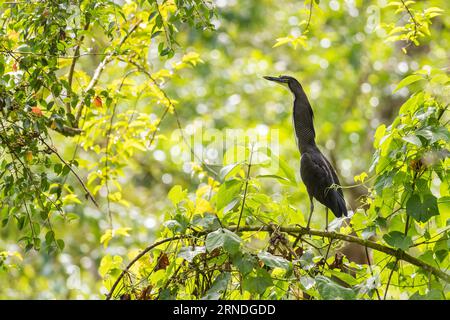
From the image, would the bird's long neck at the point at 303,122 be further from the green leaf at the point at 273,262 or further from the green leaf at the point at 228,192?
the green leaf at the point at 273,262

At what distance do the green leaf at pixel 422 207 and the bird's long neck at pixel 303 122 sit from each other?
75 cm

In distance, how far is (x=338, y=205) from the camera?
2.47m

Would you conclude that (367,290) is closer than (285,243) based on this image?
Yes

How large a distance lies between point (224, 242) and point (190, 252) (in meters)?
0.16

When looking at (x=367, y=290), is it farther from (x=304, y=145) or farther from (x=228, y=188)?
(x=304, y=145)

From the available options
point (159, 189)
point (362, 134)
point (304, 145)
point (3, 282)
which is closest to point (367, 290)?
point (304, 145)

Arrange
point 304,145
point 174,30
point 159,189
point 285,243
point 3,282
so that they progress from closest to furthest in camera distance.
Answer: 1. point 285,243
2. point 174,30
3. point 304,145
4. point 3,282
5. point 159,189

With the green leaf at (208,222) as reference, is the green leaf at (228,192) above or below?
above

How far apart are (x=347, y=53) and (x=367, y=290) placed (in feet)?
18.6

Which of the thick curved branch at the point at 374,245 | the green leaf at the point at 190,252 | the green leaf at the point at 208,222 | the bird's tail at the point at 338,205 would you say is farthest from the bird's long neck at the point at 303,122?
the green leaf at the point at 190,252

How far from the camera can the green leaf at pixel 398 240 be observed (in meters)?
1.76

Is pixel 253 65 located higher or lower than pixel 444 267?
higher

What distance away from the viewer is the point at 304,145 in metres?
2.51

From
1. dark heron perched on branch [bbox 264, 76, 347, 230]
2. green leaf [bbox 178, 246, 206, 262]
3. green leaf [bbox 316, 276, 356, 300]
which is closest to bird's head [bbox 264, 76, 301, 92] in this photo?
dark heron perched on branch [bbox 264, 76, 347, 230]
